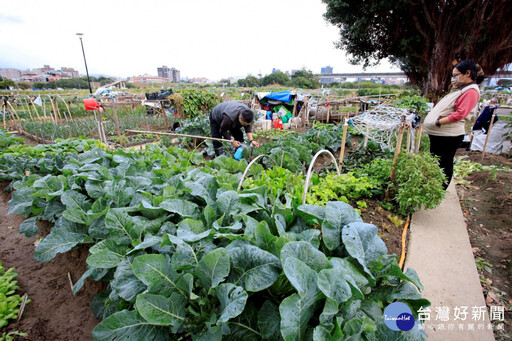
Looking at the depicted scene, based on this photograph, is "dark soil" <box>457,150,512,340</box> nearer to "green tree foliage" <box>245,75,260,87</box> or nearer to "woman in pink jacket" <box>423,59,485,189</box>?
"woman in pink jacket" <box>423,59,485,189</box>

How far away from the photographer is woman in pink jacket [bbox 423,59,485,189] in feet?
9.74

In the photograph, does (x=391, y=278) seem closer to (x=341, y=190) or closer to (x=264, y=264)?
(x=264, y=264)

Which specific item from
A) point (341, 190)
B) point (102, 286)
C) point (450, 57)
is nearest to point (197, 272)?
point (102, 286)

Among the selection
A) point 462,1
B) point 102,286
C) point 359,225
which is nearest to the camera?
point 359,225

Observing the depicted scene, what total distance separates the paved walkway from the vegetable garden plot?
3.58 feet

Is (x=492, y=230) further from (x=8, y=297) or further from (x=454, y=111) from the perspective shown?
(x=8, y=297)

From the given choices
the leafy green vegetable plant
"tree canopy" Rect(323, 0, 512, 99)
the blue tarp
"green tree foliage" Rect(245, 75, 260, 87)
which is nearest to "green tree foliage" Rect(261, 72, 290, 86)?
"green tree foliage" Rect(245, 75, 260, 87)

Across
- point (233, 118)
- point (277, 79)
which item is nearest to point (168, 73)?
point (277, 79)

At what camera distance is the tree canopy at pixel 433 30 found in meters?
12.7

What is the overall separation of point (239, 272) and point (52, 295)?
220 cm

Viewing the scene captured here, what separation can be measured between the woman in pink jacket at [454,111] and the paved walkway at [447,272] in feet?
2.16

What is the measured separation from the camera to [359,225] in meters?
1.27

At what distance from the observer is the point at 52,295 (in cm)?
214

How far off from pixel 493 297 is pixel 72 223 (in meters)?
3.76
